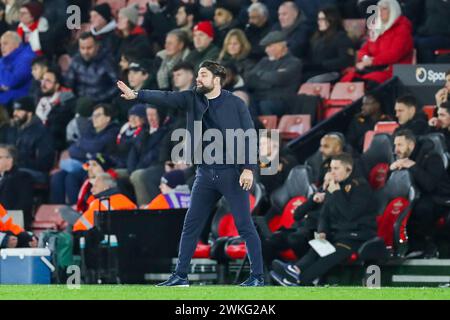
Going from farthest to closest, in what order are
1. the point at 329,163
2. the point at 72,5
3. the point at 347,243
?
the point at 72,5, the point at 329,163, the point at 347,243

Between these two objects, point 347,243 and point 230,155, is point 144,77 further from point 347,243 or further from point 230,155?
point 230,155

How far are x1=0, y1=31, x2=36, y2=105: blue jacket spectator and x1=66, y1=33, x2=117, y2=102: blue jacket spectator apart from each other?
1.04 m

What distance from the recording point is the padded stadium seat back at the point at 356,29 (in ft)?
63.0

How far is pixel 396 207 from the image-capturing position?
15.5 metres

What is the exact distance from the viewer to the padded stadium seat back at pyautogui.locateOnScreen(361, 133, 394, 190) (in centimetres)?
1612

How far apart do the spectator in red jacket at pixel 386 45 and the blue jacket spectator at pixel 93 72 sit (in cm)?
389

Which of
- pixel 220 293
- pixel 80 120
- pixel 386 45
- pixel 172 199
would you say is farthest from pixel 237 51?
pixel 220 293

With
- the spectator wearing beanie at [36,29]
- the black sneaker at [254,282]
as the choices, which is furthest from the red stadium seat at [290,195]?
the spectator wearing beanie at [36,29]

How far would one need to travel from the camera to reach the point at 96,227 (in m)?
16.7

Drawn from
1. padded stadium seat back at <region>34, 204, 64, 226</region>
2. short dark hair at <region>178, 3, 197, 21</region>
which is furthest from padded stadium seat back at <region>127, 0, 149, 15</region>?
padded stadium seat back at <region>34, 204, 64, 226</region>

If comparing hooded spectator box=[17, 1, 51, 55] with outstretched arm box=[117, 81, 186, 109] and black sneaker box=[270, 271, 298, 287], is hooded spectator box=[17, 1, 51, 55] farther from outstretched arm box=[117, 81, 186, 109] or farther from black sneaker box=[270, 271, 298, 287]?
outstretched arm box=[117, 81, 186, 109]

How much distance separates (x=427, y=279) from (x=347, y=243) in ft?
3.26

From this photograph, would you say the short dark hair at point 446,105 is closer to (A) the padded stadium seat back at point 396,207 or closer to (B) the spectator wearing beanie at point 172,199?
(A) the padded stadium seat back at point 396,207
